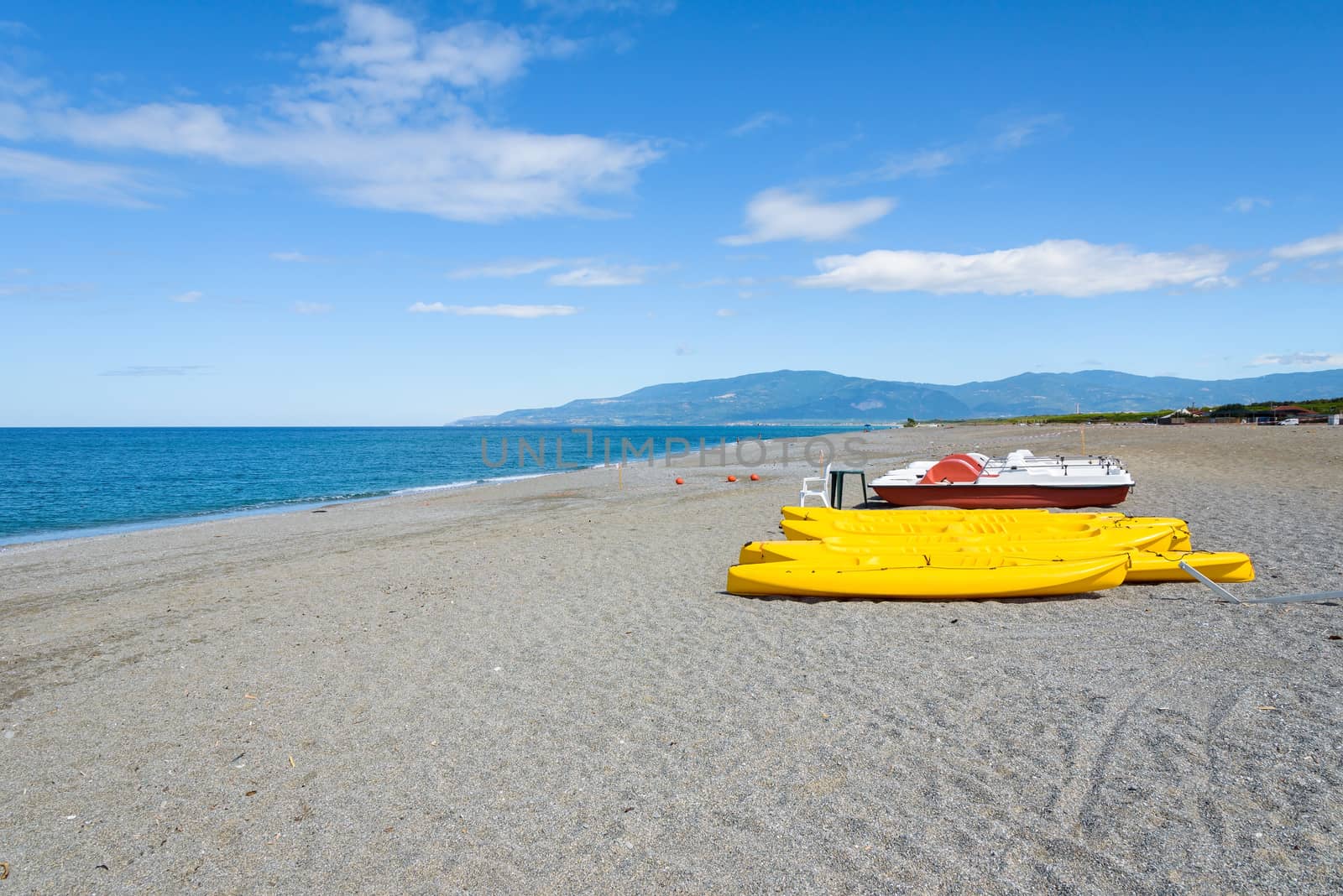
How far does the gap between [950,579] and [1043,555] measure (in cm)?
136

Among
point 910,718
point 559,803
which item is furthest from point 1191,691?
point 559,803

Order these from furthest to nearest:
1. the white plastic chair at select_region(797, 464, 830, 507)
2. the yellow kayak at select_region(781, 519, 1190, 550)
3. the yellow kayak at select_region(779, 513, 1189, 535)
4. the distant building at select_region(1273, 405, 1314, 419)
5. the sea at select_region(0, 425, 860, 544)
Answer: the distant building at select_region(1273, 405, 1314, 419)
the sea at select_region(0, 425, 860, 544)
the white plastic chair at select_region(797, 464, 830, 507)
the yellow kayak at select_region(779, 513, 1189, 535)
the yellow kayak at select_region(781, 519, 1190, 550)

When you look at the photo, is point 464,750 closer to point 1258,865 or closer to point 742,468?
point 1258,865

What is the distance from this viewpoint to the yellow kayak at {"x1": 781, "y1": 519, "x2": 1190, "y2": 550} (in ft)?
30.6

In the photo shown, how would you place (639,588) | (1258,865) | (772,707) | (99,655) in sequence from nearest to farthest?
(1258,865)
(772,707)
(99,655)
(639,588)

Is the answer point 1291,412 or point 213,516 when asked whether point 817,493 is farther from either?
point 1291,412

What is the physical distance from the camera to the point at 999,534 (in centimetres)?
979

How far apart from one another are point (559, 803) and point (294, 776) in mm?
1686

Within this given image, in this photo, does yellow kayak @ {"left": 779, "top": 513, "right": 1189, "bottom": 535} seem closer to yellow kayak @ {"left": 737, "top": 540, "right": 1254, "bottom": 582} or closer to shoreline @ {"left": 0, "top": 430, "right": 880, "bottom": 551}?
yellow kayak @ {"left": 737, "top": 540, "right": 1254, "bottom": 582}

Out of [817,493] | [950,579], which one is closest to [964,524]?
[950,579]

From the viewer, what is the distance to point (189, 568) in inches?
481

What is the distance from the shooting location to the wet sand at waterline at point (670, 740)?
352 centimetres

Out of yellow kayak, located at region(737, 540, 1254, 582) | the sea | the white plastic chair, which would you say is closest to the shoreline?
the sea

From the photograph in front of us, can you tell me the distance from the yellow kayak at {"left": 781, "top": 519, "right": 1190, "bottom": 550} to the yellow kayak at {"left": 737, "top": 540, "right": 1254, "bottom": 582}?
14.6 inches
